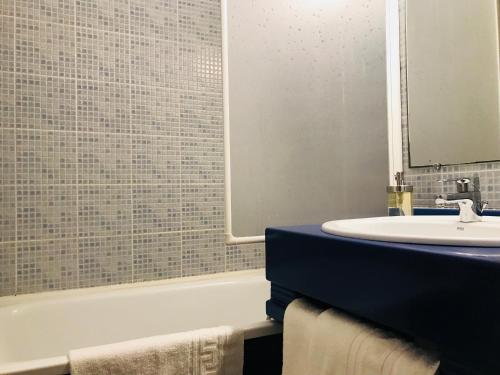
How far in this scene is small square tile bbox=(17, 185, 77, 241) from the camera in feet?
4.61

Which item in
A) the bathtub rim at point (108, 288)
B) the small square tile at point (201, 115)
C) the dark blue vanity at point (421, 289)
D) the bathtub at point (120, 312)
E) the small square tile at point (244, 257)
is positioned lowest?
the bathtub at point (120, 312)

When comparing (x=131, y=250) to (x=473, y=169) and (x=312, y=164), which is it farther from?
(x=473, y=169)

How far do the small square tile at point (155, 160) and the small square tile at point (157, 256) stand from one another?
0.77 ft

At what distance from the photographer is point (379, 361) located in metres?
0.64

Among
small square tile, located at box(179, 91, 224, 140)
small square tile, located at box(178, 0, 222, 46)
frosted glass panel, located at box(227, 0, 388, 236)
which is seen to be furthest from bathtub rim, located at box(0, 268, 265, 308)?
small square tile, located at box(178, 0, 222, 46)

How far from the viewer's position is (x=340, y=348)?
0.72m

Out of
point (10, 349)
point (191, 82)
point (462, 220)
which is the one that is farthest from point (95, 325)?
A: point (462, 220)

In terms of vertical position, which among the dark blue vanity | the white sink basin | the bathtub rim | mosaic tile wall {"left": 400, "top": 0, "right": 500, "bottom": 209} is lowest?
the bathtub rim

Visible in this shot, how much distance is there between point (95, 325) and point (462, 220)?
4.19 feet

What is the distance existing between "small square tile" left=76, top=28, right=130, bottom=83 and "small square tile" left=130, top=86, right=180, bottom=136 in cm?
9

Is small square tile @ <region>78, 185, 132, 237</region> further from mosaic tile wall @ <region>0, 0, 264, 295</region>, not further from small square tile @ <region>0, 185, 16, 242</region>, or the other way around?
small square tile @ <region>0, 185, 16, 242</region>

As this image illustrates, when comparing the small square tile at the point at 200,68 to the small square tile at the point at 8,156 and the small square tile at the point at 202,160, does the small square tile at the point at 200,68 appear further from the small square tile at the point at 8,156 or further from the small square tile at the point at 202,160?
the small square tile at the point at 8,156

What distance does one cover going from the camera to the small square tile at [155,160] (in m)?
1.57

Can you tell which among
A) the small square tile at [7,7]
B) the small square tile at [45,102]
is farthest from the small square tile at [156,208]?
the small square tile at [7,7]
